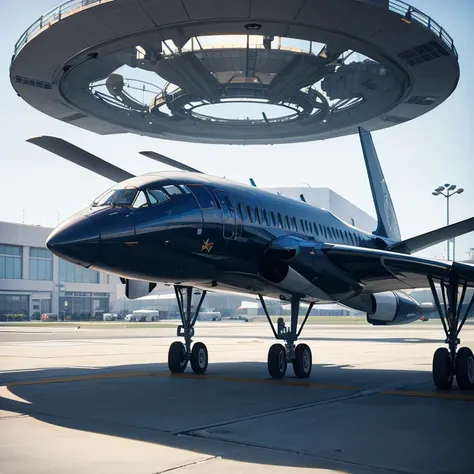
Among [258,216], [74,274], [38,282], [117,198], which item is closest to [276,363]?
[258,216]

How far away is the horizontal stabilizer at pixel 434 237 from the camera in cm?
2014

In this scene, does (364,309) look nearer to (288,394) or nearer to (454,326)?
(454,326)

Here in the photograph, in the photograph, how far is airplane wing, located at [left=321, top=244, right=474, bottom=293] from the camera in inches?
602

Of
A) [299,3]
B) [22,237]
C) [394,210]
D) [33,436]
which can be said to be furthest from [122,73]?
[22,237]

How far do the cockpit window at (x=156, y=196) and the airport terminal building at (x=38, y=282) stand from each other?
7949 cm

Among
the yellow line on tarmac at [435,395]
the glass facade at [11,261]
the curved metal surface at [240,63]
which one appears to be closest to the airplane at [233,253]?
the yellow line on tarmac at [435,395]

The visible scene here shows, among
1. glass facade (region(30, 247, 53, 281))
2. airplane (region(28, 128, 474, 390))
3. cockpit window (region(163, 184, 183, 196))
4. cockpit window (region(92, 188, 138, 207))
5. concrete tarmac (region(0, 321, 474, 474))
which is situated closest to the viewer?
concrete tarmac (region(0, 321, 474, 474))

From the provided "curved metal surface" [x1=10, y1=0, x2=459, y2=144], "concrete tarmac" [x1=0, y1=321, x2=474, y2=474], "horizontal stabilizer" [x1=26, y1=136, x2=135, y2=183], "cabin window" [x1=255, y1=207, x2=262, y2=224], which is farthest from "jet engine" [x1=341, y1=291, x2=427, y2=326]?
"curved metal surface" [x1=10, y1=0, x2=459, y2=144]

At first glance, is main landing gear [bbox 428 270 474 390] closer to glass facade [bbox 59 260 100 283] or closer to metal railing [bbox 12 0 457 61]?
metal railing [bbox 12 0 457 61]

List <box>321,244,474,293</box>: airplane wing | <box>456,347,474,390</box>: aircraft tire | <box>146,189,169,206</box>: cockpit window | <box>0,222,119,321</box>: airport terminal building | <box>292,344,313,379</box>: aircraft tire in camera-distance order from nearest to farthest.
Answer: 1. <box>146,189,169,206</box>: cockpit window
2. <box>456,347,474,390</box>: aircraft tire
3. <box>321,244,474,293</box>: airplane wing
4. <box>292,344,313,379</box>: aircraft tire
5. <box>0,222,119,321</box>: airport terminal building

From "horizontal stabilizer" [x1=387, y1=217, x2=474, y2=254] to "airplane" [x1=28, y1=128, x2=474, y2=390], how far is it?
0.07 meters

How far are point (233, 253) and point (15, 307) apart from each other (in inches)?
3336

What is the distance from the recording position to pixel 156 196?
548 inches

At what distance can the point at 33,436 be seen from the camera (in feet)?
27.7
